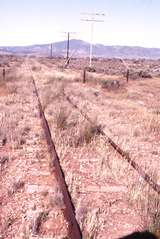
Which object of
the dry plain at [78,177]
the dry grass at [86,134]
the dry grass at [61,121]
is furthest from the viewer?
the dry grass at [61,121]

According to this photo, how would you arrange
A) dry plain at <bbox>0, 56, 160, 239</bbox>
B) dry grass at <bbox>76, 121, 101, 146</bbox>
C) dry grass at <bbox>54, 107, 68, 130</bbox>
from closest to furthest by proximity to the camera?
dry plain at <bbox>0, 56, 160, 239</bbox> → dry grass at <bbox>76, 121, 101, 146</bbox> → dry grass at <bbox>54, 107, 68, 130</bbox>

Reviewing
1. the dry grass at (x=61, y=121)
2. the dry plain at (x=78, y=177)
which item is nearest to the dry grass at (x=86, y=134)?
the dry plain at (x=78, y=177)

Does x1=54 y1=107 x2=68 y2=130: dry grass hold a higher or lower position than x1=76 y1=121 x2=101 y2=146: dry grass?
lower

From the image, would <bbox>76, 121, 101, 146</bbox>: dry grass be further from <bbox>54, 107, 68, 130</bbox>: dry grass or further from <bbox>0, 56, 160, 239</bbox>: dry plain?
<bbox>54, 107, 68, 130</bbox>: dry grass

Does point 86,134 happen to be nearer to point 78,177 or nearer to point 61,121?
point 61,121

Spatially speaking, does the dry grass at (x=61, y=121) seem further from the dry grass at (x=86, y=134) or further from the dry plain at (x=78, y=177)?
the dry grass at (x=86, y=134)

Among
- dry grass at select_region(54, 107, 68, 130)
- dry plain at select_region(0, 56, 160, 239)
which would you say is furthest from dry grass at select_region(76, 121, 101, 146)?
dry grass at select_region(54, 107, 68, 130)

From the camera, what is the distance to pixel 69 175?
7816 mm

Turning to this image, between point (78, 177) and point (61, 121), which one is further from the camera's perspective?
point (61, 121)

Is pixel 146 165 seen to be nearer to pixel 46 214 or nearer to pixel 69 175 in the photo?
pixel 69 175

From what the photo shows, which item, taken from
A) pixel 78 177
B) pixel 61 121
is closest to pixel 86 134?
pixel 61 121

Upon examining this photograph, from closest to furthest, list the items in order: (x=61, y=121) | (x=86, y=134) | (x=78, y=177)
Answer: (x=78, y=177)
(x=86, y=134)
(x=61, y=121)

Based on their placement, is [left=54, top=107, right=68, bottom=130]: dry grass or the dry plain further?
[left=54, top=107, right=68, bottom=130]: dry grass

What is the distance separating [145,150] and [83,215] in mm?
5103
